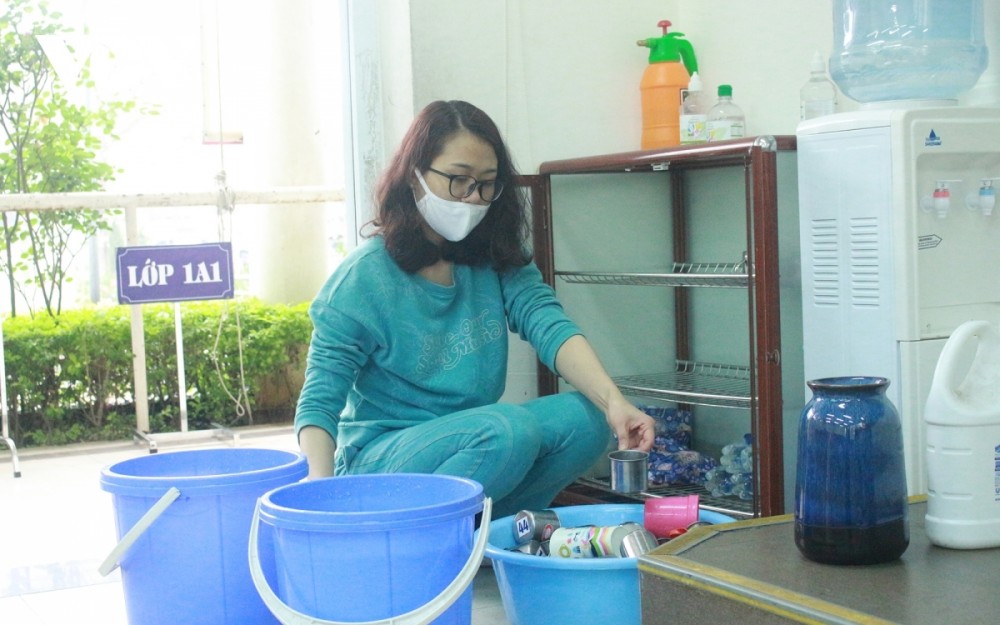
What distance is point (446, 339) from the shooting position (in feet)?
7.34

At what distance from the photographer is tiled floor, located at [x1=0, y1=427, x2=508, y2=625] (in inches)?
86.8

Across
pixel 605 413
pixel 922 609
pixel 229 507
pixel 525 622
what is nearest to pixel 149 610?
pixel 229 507

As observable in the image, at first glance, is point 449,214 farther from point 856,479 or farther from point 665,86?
point 856,479

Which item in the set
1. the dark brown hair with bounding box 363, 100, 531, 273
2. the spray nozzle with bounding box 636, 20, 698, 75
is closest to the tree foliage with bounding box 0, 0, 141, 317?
the spray nozzle with bounding box 636, 20, 698, 75

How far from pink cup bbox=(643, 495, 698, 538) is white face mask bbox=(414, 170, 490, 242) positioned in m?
0.64

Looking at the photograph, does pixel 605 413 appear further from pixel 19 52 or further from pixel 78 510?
pixel 19 52

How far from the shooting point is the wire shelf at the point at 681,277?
94.0 inches

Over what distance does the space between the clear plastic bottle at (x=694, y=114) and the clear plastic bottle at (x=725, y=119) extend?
0.6 inches

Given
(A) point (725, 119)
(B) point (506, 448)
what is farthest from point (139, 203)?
(B) point (506, 448)

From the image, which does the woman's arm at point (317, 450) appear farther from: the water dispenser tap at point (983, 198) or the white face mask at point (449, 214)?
the water dispenser tap at point (983, 198)

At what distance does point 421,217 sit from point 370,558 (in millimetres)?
936

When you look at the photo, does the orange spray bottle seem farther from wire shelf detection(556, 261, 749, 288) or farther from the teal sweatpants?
the teal sweatpants

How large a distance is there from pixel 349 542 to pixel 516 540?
585 millimetres

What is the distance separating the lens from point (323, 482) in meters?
1.63
